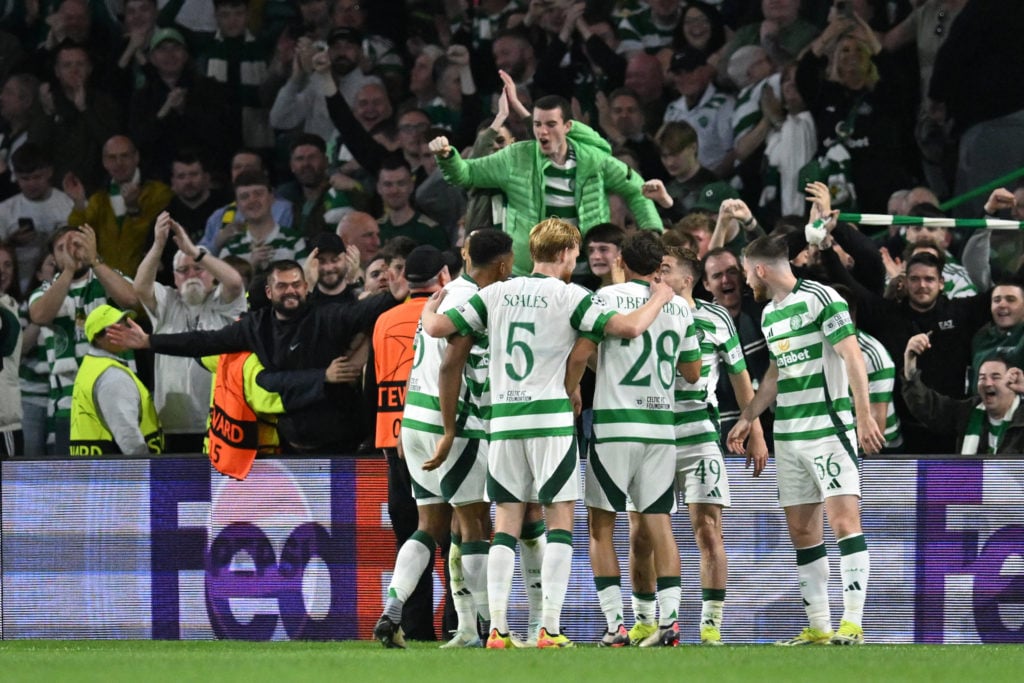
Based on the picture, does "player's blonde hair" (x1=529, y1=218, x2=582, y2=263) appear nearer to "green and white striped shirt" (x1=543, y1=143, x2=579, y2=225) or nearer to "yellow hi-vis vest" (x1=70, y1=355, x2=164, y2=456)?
"green and white striped shirt" (x1=543, y1=143, x2=579, y2=225)

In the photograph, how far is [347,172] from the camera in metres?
14.2

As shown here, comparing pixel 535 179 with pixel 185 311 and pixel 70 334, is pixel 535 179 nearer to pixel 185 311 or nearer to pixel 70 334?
pixel 185 311

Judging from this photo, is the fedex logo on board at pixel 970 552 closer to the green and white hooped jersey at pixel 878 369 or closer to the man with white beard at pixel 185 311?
the green and white hooped jersey at pixel 878 369

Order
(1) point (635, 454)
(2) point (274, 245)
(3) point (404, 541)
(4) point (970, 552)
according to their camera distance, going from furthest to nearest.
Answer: (2) point (274, 245)
(3) point (404, 541)
(4) point (970, 552)
(1) point (635, 454)

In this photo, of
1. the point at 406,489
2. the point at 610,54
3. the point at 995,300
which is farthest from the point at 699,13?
the point at 406,489

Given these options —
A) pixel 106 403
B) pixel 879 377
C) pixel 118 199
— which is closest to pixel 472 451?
pixel 879 377

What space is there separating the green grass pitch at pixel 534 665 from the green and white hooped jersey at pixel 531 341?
1153 mm

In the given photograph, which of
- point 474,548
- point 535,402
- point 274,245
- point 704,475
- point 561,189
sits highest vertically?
point 561,189

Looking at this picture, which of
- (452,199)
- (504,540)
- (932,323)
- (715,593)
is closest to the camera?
(504,540)

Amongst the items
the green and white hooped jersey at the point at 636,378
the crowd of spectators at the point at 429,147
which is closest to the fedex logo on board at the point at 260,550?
the crowd of spectators at the point at 429,147

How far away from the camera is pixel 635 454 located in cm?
887

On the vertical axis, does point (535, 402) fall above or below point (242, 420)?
above

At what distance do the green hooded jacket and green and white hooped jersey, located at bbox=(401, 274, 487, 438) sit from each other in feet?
5.73

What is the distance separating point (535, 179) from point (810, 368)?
250 centimetres
